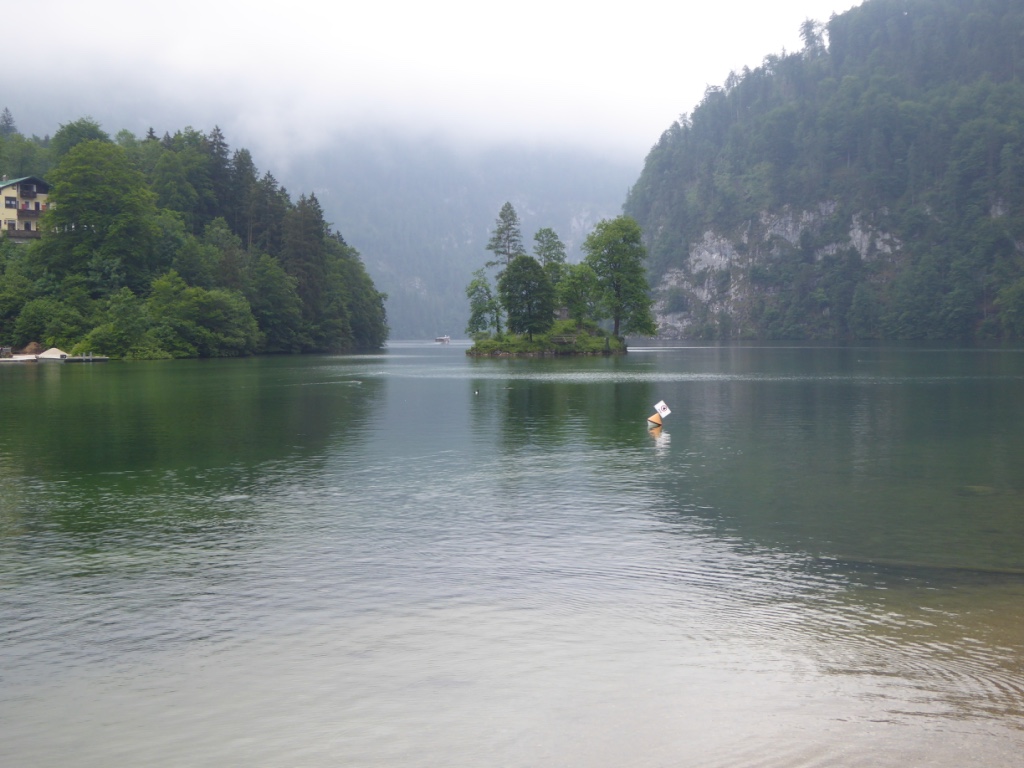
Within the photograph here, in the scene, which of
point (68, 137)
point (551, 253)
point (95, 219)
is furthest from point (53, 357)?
point (551, 253)

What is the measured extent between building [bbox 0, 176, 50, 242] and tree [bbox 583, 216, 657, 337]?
96689 mm

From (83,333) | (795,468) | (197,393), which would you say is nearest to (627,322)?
(83,333)

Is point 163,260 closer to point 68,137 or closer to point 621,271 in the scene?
point 68,137

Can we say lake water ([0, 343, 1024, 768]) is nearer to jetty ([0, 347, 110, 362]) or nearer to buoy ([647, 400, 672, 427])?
buoy ([647, 400, 672, 427])

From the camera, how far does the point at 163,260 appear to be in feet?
493

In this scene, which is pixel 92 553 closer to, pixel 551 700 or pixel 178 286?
pixel 551 700

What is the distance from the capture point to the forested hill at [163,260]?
5212 inches

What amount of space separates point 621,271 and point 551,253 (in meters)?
17.1

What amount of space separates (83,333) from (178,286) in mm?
15689

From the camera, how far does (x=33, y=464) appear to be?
31516 mm

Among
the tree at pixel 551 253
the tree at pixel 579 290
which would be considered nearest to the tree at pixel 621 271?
the tree at pixel 579 290

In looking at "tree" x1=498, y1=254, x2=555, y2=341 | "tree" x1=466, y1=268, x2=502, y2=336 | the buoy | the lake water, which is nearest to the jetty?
"tree" x1=498, y1=254, x2=555, y2=341

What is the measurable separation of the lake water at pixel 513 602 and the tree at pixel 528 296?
4086 inches

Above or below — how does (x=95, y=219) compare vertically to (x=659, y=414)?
above
